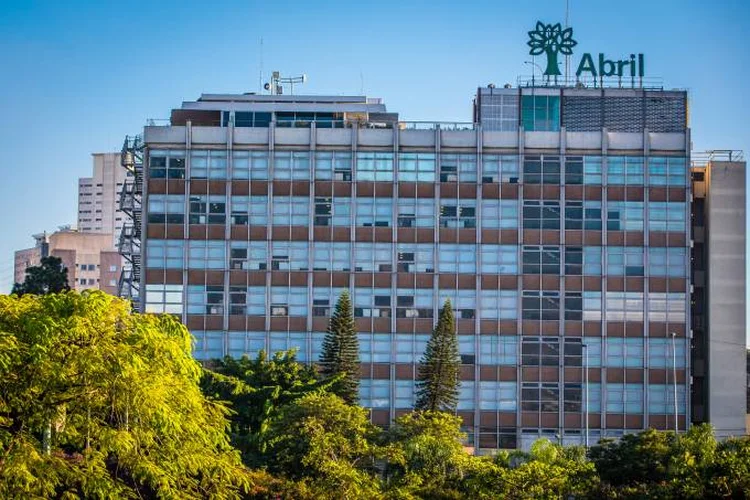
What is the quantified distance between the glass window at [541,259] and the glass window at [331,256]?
13708 millimetres

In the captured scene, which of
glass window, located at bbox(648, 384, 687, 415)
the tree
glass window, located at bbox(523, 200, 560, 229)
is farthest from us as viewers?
the tree

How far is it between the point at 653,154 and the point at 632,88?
28.0ft

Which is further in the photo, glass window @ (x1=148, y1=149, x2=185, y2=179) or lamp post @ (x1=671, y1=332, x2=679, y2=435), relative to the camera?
glass window @ (x1=148, y1=149, x2=185, y2=179)

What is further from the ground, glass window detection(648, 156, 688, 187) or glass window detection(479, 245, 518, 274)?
glass window detection(648, 156, 688, 187)

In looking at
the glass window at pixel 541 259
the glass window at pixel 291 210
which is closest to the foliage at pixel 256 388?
the glass window at pixel 291 210

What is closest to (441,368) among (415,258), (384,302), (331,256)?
(384,302)

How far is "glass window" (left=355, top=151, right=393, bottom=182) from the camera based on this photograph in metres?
112

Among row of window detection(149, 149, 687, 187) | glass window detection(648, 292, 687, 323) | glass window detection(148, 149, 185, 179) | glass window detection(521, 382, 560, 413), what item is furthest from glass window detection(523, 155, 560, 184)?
glass window detection(148, 149, 185, 179)

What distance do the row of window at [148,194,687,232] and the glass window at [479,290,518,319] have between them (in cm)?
515

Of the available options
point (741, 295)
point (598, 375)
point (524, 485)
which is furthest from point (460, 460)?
point (741, 295)

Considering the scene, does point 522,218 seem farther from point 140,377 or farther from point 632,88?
point 140,377

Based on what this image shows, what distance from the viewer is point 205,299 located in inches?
4363

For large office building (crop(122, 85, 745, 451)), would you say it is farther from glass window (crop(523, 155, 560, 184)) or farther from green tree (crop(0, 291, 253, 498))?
green tree (crop(0, 291, 253, 498))

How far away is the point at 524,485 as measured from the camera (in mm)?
59438
